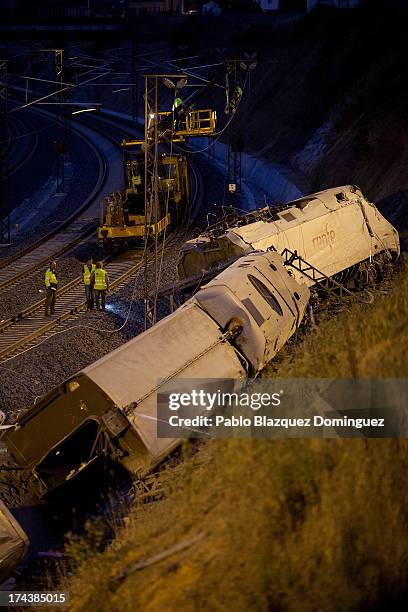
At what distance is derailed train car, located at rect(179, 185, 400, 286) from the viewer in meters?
19.1

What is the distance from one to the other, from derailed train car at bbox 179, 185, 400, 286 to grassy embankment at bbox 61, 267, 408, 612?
10214 mm

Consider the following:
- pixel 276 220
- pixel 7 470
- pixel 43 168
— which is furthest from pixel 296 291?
pixel 43 168

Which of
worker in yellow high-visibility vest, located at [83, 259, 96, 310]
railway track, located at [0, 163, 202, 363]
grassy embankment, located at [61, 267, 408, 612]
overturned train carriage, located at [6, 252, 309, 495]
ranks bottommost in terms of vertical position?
railway track, located at [0, 163, 202, 363]

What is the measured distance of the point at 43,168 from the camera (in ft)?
174

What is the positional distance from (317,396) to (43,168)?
1796 inches

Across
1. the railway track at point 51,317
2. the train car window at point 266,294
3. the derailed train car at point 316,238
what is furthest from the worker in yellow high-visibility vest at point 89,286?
the train car window at point 266,294

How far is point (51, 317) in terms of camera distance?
22.7 metres

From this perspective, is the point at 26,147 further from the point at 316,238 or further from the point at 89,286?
the point at 316,238

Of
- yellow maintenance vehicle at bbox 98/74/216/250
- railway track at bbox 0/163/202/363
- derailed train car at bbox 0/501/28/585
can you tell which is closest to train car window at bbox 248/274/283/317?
derailed train car at bbox 0/501/28/585

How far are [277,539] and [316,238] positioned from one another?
1322 centimetres

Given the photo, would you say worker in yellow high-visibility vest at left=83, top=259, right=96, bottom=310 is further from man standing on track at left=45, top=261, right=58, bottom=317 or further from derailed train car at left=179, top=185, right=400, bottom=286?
derailed train car at left=179, top=185, right=400, bottom=286

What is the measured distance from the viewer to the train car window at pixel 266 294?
15.0 metres

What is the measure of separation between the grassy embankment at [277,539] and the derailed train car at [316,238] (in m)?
10.2

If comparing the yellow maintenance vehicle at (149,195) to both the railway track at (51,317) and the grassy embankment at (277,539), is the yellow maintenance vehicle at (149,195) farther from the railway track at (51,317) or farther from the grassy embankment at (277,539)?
the grassy embankment at (277,539)
